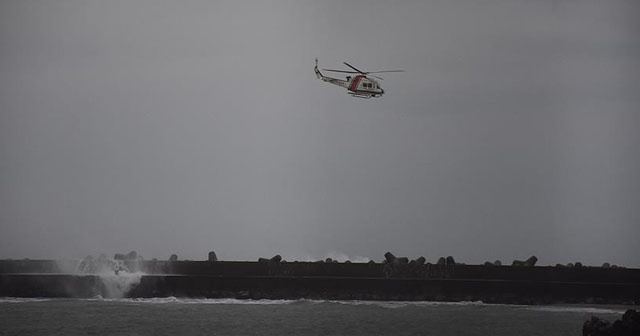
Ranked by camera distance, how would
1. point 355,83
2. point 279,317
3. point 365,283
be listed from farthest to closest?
point 355,83 → point 365,283 → point 279,317

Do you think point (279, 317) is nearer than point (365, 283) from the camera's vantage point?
Yes

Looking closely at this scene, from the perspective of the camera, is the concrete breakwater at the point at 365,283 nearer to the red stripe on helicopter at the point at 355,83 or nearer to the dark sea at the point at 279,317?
the dark sea at the point at 279,317

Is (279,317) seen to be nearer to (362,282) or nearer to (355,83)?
(362,282)

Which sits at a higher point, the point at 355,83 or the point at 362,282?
the point at 355,83

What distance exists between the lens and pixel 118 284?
2640 inches

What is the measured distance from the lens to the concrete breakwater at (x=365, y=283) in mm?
63062

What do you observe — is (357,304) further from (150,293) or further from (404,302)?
(150,293)

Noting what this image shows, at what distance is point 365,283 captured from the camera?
64.1 metres

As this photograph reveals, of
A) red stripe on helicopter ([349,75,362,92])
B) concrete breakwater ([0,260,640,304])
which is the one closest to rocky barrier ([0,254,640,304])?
concrete breakwater ([0,260,640,304])

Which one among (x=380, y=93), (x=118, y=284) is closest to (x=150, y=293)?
(x=118, y=284)

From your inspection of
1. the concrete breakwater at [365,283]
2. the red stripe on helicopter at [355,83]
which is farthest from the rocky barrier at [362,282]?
the red stripe on helicopter at [355,83]

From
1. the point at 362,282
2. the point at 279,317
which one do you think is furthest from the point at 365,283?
the point at 279,317

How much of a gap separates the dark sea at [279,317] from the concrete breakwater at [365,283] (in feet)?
2.17

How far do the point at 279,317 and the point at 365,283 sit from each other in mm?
5600
